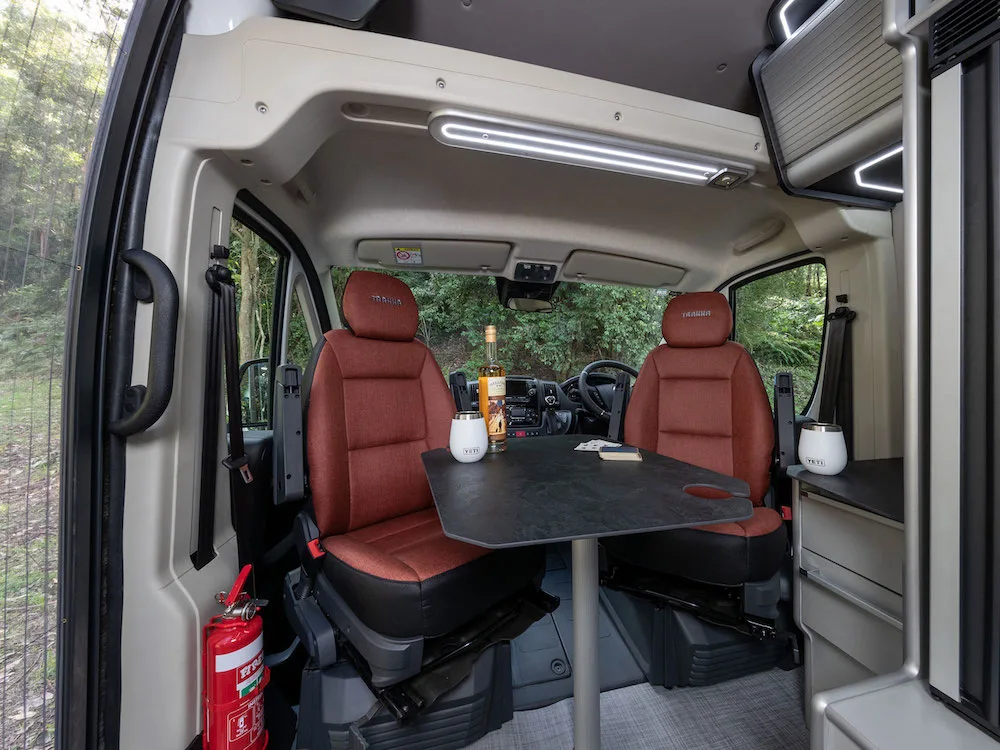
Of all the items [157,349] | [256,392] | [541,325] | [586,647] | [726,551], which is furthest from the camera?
[541,325]

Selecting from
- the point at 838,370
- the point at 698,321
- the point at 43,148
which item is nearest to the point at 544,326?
the point at 698,321

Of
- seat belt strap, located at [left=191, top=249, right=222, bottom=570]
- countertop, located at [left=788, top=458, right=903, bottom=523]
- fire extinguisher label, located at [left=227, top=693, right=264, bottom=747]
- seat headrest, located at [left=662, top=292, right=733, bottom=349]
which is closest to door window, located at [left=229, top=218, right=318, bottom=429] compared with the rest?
seat belt strap, located at [left=191, top=249, right=222, bottom=570]

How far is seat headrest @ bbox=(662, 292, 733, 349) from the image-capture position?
1766mm

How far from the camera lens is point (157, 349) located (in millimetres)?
791

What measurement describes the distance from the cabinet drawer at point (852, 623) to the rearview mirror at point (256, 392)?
2283 millimetres

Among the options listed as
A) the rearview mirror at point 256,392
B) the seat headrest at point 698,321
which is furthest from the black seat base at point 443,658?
the seat headrest at point 698,321

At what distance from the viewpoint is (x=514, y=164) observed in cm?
168

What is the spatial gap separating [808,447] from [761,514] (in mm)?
365

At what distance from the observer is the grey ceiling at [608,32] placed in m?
1.15

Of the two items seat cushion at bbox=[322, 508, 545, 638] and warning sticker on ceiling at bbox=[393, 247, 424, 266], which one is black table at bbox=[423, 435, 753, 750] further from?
warning sticker on ceiling at bbox=[393, 247, 424, 266]

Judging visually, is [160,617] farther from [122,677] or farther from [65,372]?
[65,372]

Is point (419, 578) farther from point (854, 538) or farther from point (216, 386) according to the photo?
point (854, 538)

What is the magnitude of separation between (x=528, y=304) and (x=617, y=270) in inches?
26.4

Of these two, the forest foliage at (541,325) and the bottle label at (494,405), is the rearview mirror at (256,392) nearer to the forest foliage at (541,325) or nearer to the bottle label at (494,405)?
the bottle label at (494,405)
